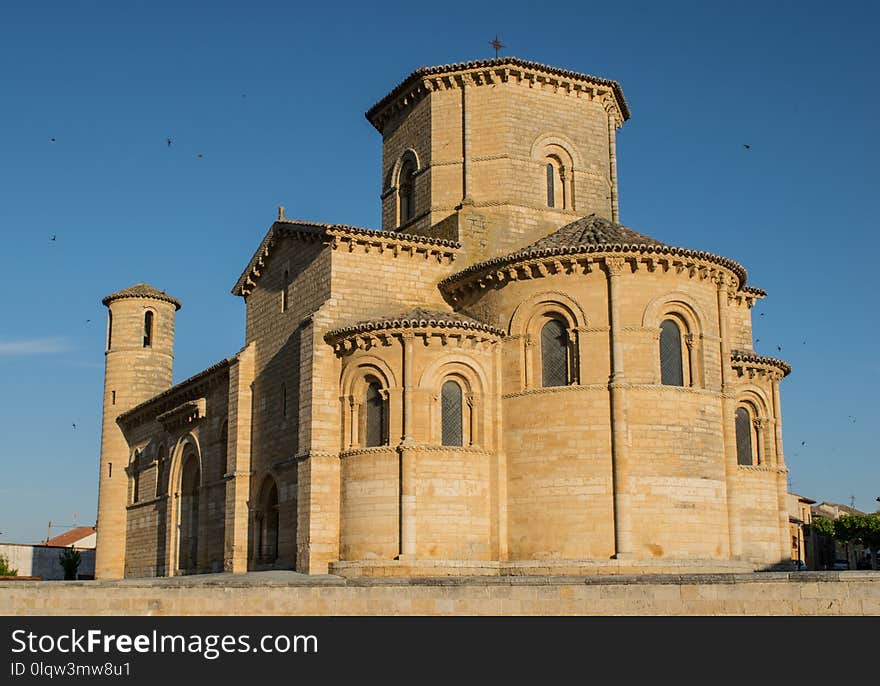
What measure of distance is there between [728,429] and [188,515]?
710 inches

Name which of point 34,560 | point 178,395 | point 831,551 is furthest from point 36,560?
point 831,551

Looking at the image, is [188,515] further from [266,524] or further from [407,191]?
[407,191]

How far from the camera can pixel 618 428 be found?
22.0 m

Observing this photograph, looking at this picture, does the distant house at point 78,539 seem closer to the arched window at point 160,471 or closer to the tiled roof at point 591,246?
the arched window at point 160,471

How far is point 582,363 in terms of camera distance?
22.7 m

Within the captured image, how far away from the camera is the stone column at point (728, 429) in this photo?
22.5 m

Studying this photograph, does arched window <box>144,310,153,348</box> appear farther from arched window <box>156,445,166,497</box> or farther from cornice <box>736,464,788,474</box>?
cornice <box>736,464,788,474</box>

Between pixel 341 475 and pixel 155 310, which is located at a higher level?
pixel 155 310

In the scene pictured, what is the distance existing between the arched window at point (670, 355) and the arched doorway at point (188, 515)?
1613cm
